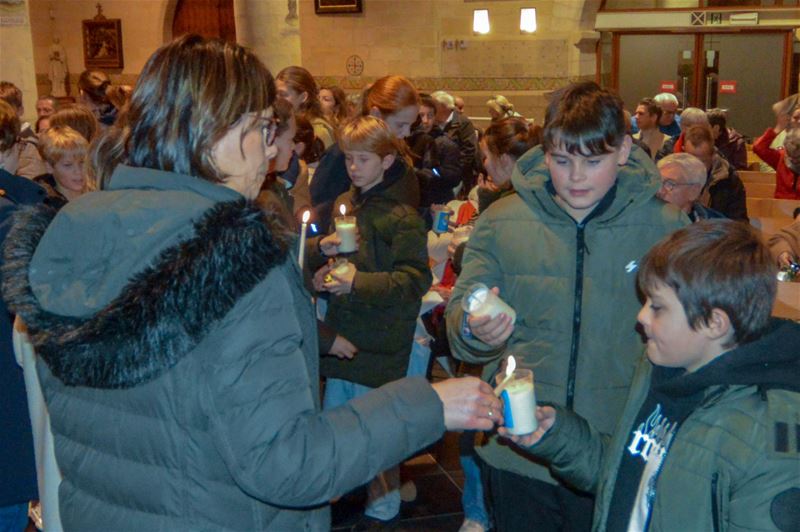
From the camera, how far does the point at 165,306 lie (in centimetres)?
145

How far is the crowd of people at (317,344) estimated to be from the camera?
1.46 meters

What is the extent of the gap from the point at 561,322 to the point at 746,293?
717 millimetres

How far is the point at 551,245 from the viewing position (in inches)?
96.3

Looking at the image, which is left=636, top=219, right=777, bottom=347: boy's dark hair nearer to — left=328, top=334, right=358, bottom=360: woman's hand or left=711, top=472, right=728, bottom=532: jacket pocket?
left=711, top=472, right=728, bottom=532: jacket pocket

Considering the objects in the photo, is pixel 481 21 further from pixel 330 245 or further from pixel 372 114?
pixel 330 245

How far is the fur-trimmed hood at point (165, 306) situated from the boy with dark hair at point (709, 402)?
2.47 ft

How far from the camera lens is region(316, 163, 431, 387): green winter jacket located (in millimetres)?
3717

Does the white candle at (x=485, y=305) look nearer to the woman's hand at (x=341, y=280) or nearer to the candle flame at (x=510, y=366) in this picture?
the candle flame at (x=510, y=366)

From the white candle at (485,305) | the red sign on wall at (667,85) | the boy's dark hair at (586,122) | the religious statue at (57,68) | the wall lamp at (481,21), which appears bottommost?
the white candle at (485,305)

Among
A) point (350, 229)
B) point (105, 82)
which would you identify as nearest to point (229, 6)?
point (105, 82)

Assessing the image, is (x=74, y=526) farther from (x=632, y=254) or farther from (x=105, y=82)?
(x=105, y=82)

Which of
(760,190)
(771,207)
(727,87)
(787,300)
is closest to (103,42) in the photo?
(727,87)

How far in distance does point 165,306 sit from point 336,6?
1386 cm

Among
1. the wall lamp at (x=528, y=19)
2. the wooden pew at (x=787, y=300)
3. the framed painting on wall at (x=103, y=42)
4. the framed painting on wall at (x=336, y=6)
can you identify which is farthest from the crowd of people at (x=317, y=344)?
the framed painting on wall at (x=103, y=42)
